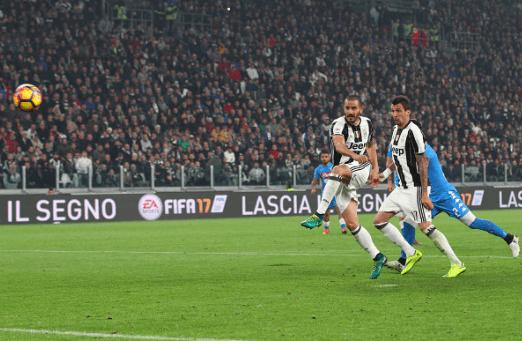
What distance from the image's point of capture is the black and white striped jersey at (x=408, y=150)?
826 centimetres

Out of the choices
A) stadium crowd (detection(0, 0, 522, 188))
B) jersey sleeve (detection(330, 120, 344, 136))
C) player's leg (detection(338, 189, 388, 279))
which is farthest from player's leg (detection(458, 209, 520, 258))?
stadium crowd (detection(0, 0, 522, 188))

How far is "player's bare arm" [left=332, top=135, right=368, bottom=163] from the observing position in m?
8.45

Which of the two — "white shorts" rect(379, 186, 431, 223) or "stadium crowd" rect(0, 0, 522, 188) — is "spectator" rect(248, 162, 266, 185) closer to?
"stadium crowd" rect(0, 0, 522, 188)

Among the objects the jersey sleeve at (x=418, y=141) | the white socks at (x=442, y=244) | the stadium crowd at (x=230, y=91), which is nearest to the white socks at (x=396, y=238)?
the white socks at (x=442, y=244)

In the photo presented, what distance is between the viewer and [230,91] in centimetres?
2866

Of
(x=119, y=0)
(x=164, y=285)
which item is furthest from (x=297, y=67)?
(x=164, y=285)

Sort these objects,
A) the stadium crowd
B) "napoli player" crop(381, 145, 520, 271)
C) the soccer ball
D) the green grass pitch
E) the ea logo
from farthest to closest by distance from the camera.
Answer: the ea logo → the stadium crowd → the soccer ball → "napoli player" crop(381, 145, 520, 271) → the green grass pitch

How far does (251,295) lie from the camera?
7234mm

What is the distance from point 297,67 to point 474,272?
2349 cm

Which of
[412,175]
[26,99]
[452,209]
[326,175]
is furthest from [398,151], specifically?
[26,99]

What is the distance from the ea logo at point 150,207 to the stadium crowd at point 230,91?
2.25ft

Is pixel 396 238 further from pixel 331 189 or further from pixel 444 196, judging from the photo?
pixel 444 196

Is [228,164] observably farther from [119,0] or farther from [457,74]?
[457,74]

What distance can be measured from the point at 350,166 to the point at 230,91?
20367 mm
